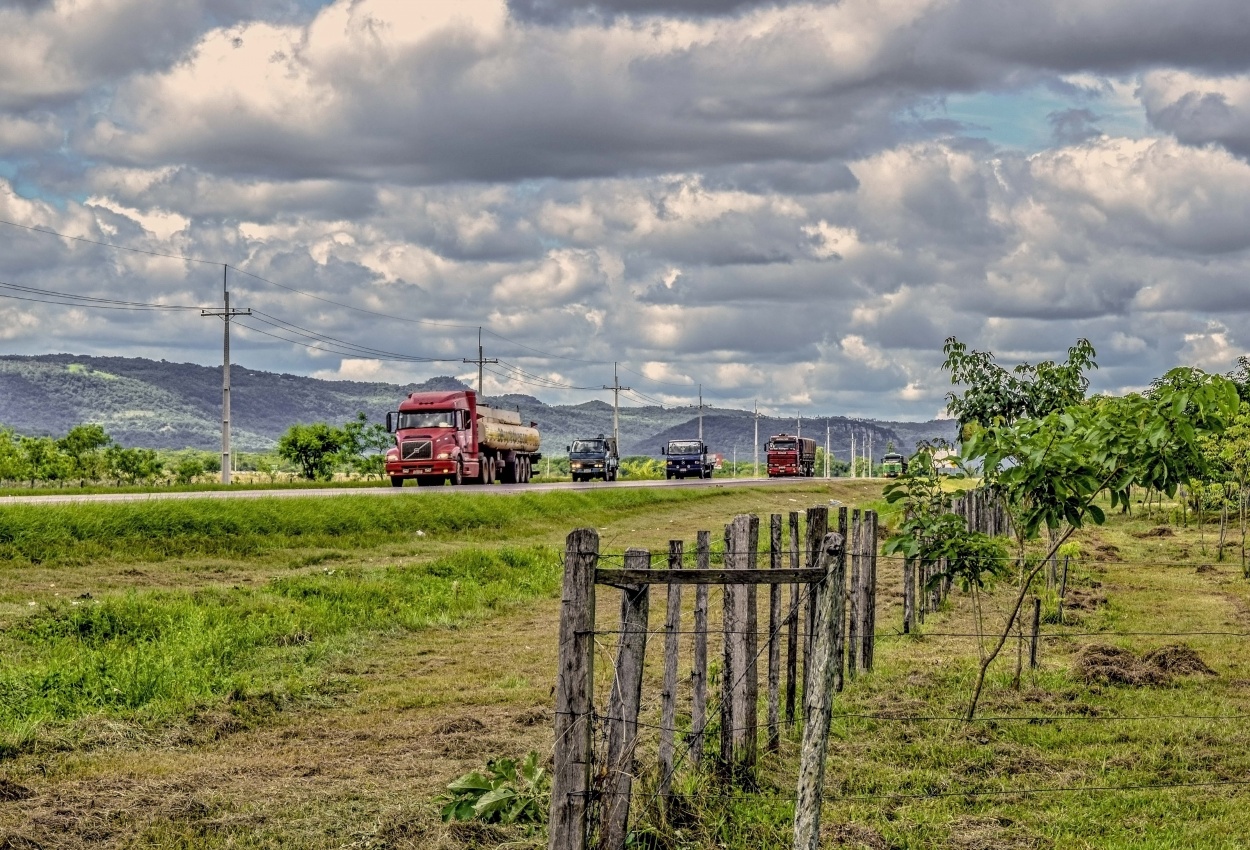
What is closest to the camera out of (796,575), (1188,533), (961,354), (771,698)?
(796,575)

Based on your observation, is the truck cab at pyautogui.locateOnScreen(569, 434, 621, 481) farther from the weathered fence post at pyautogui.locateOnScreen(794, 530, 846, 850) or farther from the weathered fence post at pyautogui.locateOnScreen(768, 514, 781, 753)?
the weathered fence post at pyautogui.locateOnScreen(794, 530, 846, 850)

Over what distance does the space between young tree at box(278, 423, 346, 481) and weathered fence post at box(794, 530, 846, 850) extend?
195 ft

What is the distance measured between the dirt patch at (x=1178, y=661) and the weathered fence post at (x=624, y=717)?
9.28 m

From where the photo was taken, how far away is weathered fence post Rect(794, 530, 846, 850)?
7312mm

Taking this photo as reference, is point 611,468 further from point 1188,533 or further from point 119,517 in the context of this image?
point 119,517

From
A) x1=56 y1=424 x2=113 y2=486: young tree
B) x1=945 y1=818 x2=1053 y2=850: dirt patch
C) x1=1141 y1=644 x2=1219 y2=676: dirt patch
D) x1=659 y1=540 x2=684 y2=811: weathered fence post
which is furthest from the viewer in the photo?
x1=56 y1=424 x2=113 y2=486: young tree

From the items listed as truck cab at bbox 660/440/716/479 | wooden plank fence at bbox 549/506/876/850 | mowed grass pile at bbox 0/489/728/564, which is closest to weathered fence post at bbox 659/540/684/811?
wooden plank fence at bbox 549/506/876/850

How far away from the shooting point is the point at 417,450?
50594mm

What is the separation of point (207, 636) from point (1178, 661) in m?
12.3

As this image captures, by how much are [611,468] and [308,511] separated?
43492 mm

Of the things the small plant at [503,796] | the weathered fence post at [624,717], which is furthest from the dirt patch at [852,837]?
the small plant at [503,796]

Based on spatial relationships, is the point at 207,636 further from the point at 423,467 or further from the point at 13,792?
the point at 423,467

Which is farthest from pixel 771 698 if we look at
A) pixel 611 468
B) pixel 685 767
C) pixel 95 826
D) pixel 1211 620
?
pixel 611 468

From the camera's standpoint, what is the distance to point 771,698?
1125 centimetres
